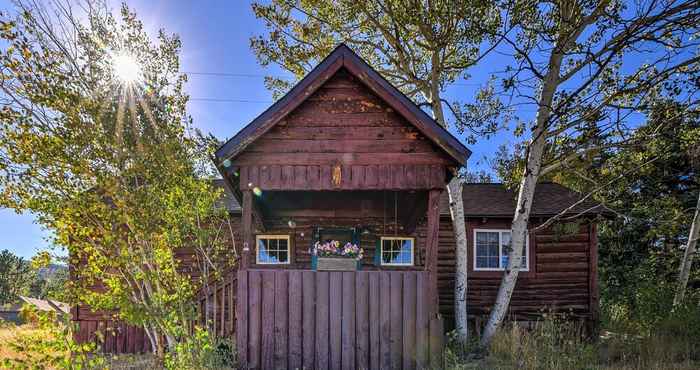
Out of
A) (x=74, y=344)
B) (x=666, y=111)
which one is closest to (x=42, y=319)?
(x=74, y=344)

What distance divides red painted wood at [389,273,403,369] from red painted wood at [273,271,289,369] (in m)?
1.78

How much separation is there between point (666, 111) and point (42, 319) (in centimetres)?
1259

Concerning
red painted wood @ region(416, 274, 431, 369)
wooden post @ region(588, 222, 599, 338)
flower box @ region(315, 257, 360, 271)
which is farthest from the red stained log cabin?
wooden post @ region(588, 222, 599, 338)

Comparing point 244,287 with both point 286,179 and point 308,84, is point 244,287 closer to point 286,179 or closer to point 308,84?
point 286,179

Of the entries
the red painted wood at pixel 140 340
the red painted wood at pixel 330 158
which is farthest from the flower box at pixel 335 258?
the red painted wood at pixel 140 340

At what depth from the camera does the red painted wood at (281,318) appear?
7.22 m

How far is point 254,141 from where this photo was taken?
738cm

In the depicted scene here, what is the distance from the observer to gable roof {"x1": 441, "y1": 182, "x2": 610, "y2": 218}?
12344mm

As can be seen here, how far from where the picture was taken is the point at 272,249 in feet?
39.8

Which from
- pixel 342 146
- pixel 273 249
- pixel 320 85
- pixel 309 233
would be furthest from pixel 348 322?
pixel 273 249

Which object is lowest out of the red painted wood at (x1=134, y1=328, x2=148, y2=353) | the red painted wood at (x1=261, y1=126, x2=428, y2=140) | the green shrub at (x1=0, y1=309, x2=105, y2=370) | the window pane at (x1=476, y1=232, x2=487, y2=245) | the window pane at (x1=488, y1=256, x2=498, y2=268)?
the red painted wood at (x1=134, y1=328, x2=148, y2=353)

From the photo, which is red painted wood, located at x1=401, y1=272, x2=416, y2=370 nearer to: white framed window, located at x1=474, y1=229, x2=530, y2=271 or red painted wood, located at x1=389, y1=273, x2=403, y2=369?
red painted wood, located at x1=389, y1=273, x2=403, y2=369

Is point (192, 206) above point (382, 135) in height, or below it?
below

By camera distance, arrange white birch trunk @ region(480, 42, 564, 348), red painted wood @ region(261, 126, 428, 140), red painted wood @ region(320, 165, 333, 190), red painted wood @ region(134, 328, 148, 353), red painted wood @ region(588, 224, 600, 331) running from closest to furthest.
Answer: red painted wood @ region(320, 165, 333, 190), red painted wood @ region(261, 126, 428, 140), white birch trunk @ region(480, 42, 564, 348), red painted wood @ region(134, 328, 148, 353), red painted wood @ region(588, 224, 600, 331)
